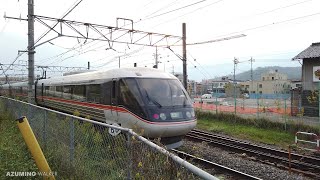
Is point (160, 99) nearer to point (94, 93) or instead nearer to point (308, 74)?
point (94, 93)

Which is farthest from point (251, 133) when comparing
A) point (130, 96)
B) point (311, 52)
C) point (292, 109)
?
point (311, 52)

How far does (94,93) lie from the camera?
1238 centimetres

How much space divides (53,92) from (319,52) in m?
18.0

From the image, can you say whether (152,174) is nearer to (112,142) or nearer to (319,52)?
(112,142)

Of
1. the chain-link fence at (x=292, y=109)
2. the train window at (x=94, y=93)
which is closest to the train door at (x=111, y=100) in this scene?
the train window at (x=94, y=93)

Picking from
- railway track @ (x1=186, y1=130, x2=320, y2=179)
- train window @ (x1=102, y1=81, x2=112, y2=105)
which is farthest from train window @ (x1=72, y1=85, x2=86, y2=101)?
railway track @ (x1=186, y1=130, x2=320, y2=179)

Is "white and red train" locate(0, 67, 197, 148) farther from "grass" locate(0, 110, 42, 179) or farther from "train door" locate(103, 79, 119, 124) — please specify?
"grass" locate(0, 110, 42, 179)

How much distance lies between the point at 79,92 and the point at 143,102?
5370mm

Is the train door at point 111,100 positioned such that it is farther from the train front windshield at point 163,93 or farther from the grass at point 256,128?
the grass at point 256,128

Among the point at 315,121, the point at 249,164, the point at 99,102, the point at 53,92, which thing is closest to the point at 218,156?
the point at 249,164

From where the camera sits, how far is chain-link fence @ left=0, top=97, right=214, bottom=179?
3428 mm

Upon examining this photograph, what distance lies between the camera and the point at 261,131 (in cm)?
1680

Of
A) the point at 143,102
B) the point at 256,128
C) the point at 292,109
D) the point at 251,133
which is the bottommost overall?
the point at 251,133

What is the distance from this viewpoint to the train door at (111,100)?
419 inches
